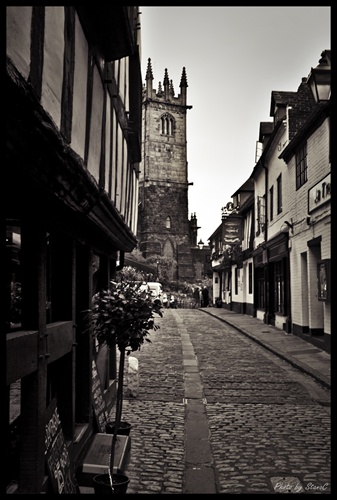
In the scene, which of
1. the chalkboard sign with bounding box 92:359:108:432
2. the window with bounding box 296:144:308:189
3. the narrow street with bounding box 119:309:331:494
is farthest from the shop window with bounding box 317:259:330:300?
the chalkboard sign with bounding box 92:359:108:432

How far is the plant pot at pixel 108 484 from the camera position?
14.9 ft

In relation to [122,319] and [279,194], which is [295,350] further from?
[122,319]

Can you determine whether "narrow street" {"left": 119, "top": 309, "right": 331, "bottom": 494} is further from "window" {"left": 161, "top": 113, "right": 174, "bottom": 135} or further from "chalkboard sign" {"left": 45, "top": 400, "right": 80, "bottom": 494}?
"window" {"left": 161, "top": 113, "right": 174, "bottom": 135}

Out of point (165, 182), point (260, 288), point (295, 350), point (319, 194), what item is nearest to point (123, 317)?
point (295, 350)

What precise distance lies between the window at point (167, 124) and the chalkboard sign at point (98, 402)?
61.1 metres

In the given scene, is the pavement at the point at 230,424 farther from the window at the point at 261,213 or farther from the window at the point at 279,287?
the window at the point at 261,213

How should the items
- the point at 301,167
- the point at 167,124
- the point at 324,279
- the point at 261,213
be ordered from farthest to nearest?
the point at 167,124
the point at 261,213
the point at 301,167
the point at 324,279

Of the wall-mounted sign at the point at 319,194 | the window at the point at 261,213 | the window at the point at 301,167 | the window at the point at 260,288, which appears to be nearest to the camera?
the wall-mounted sign at the point at 319,194

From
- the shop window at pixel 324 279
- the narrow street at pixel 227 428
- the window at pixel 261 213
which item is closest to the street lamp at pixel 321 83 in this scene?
the shop window at pixel 324 279

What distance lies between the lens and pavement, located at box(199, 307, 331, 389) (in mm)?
10967

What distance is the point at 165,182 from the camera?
216 feet

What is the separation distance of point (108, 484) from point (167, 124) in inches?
2515

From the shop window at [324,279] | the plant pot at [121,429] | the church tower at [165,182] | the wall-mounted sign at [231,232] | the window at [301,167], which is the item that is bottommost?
the plant pot at [121,429]

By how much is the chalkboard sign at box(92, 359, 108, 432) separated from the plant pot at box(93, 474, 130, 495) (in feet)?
5.02
